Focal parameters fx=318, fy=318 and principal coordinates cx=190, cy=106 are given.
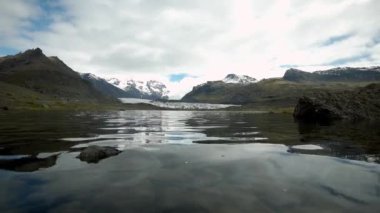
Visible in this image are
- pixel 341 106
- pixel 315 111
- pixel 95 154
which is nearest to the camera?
pixel 95 154

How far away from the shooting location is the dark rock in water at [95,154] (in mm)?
17803

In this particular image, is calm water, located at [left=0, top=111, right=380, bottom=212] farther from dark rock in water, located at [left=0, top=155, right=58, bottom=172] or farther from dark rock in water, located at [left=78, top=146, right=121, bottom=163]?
dark rock in water, located at [left=78, top=146, right=121, bottom=163]

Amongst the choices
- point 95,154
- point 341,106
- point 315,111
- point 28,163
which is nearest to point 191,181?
point 95,154

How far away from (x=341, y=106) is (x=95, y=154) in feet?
202

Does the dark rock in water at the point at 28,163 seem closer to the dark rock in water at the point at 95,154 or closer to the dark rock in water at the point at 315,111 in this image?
the dark rock in water at the point at 95,154

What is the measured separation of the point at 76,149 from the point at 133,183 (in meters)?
9.95

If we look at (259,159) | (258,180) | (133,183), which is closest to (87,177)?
(133,183)

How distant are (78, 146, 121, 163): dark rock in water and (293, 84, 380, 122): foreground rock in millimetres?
52976

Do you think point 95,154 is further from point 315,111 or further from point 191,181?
point 315,111

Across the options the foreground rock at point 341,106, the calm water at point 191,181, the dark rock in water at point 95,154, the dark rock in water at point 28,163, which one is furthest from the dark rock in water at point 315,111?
the dark rock in water at point 28,163

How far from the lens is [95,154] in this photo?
18.4 metres

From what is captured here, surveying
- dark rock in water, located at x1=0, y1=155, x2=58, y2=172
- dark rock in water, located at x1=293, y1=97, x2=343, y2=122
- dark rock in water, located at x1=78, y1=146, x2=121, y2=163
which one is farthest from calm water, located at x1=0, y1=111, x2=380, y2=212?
dark rock in water, located at x1=293, y1=97, x2=343, y2=122

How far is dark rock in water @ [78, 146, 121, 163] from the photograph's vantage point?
1780cm

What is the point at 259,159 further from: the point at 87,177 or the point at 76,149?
the point at 76,149
